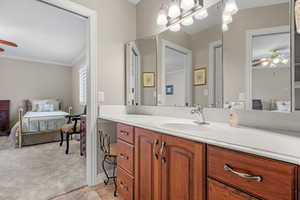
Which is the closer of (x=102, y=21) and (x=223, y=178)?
(x=223, y=178)

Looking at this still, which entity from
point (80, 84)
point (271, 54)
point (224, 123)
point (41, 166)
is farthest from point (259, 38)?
point (80, 84)

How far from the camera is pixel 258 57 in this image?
1079 mm

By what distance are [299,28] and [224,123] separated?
2.53ft

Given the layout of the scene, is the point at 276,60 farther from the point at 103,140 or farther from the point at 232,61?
the point at 103,140

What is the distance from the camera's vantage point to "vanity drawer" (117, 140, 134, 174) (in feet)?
4.23

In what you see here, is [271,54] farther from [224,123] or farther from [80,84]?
[80,84]

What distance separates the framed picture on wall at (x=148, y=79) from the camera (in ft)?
6.34

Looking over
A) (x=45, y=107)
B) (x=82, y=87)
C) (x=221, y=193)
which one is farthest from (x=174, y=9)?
(x=45, y=107)

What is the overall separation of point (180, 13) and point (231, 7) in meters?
0.56

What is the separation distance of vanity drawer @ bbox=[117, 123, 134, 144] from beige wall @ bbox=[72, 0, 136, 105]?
0.60 m

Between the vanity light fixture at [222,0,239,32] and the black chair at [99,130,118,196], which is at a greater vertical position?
the vanity light fixture at [222,0,239,32]

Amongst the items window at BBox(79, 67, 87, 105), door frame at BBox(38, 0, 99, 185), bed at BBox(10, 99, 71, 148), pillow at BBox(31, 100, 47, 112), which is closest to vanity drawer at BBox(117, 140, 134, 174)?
door frame at BBox(38, 0, 99, 185)

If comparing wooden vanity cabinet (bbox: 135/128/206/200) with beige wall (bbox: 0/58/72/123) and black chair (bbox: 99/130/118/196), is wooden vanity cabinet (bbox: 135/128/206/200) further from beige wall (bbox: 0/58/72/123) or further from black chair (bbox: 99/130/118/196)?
beige wall (bbox: 0/58/72/123)

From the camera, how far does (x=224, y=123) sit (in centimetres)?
124
